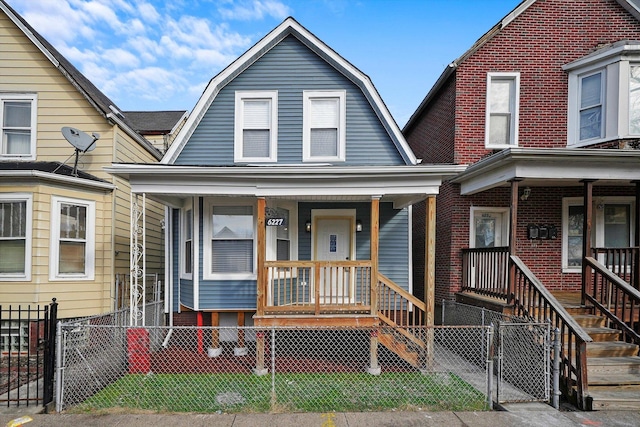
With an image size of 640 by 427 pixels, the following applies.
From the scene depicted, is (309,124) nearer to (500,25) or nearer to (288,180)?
(288,180)

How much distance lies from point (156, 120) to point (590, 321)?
54.8 feet

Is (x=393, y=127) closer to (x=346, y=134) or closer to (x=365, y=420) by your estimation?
(x=346, y=134)

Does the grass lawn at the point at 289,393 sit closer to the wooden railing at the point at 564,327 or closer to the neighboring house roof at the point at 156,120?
the wooden railing at the point at 564,327

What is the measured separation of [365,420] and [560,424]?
2488 mm

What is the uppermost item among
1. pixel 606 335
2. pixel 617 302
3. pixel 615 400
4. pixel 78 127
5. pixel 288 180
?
pixel 78 127

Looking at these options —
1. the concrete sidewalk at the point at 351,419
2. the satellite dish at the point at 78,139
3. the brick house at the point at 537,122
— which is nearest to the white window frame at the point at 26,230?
the satellite dish at the point at 78,139

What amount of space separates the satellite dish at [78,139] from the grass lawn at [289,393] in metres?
5.44

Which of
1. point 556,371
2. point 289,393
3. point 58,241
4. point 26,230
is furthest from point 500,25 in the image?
point 26,230

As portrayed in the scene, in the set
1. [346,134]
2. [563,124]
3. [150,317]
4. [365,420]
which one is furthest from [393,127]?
[150,317]

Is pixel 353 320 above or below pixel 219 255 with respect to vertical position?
below

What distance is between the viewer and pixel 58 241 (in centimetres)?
838

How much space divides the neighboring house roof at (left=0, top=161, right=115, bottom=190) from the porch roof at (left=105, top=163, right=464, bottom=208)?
1959 mm

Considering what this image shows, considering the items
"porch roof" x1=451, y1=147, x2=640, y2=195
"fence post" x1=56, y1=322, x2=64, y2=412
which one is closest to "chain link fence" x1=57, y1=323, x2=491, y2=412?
"fence post" x1=56, y1=322, x2=64, y2=412

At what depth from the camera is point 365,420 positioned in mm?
4918
